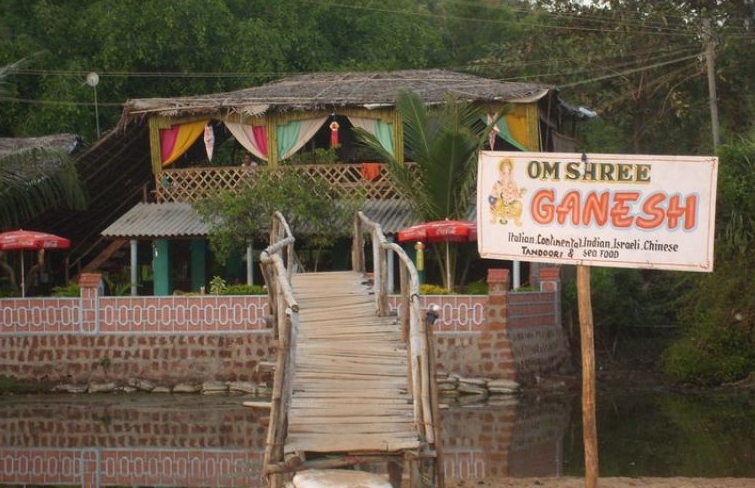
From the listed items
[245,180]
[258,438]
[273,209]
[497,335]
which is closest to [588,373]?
[258,438]

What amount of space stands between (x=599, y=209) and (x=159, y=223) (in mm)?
16690

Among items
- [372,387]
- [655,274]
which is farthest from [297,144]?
[372,387]

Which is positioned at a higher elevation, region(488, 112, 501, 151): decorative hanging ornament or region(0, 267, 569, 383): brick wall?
region(488, 112, 501, 151): decorative hanging ornament

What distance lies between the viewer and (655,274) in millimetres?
28312

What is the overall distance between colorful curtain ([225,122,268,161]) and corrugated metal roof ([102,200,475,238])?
1.66 metres

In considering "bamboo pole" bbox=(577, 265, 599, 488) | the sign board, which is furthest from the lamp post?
"bamboo pole" bbox=(577, 265, 599, 488)

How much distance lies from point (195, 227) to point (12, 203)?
3.44 metres

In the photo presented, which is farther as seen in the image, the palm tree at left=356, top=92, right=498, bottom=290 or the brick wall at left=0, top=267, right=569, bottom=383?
the palm tree at left=356, top=92, right=498, bottom=290

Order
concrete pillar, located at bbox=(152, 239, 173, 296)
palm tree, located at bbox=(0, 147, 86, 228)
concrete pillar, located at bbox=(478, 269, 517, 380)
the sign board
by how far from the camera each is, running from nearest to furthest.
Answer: the sign board, concrete pillar, located at bbox=(478, 269, 517, 380), palm tree, located at bbox=(0, 147, 86, 228), concrete pillar, located at bbox=(152, 239, 173, 296)

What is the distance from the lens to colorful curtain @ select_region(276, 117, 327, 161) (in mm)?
25766

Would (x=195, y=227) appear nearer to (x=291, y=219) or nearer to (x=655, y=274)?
(x=291, y=219)

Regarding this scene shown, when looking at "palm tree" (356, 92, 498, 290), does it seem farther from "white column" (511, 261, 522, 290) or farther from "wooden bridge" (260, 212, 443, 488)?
"wooden bridge" (260, 212, 443, 488)

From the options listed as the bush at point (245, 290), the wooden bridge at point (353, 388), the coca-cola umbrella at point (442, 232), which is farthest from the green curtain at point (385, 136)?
the wooden bridge at point (353, 388)

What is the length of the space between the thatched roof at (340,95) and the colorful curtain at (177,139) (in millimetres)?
326
